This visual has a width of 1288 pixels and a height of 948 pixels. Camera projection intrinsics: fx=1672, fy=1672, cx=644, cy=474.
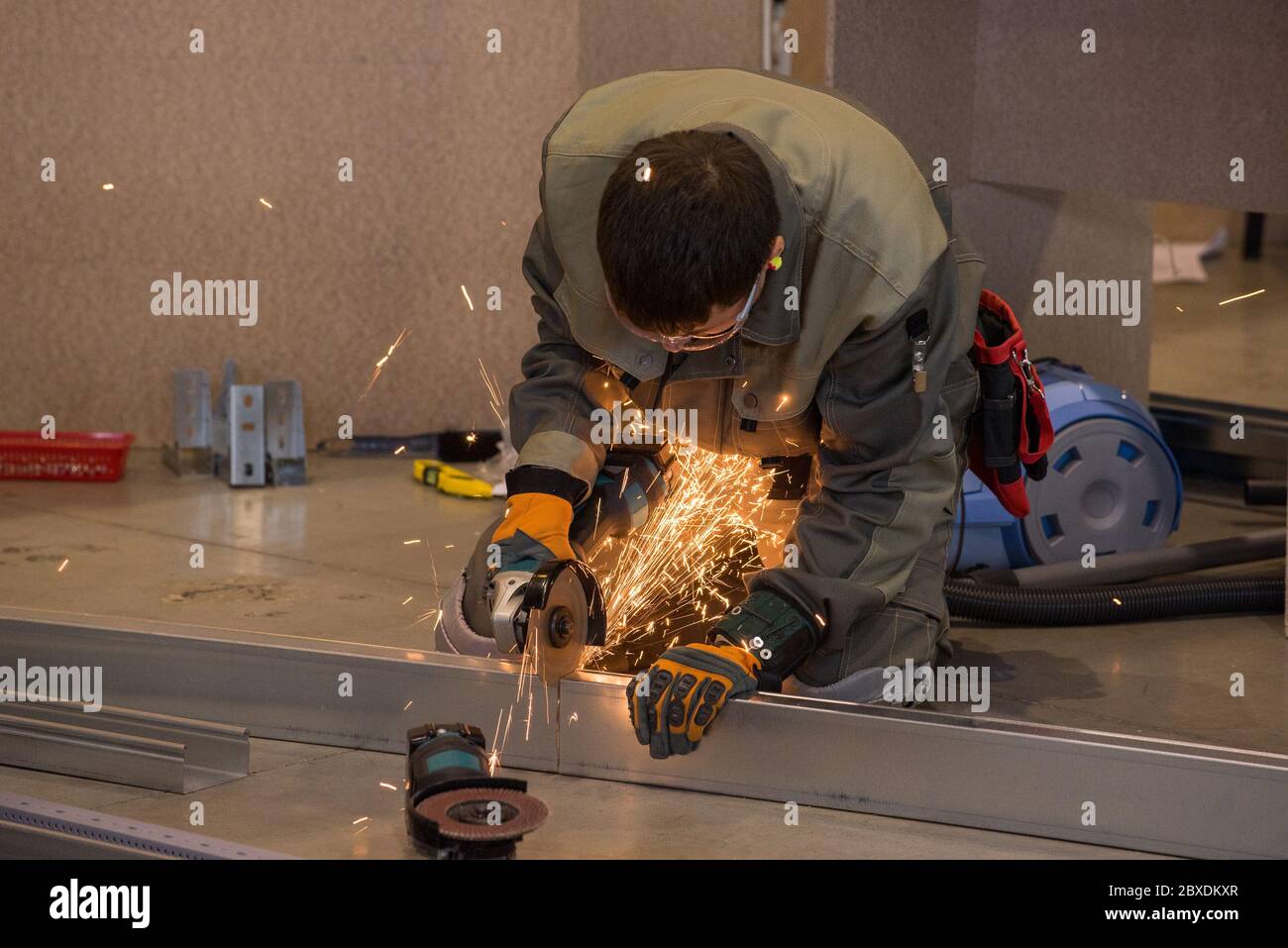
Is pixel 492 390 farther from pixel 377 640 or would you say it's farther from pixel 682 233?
pixel 682 233

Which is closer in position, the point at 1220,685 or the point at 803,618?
the point at 803,618

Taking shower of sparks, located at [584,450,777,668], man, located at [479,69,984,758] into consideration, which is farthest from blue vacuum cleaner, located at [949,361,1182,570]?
man, located at [479,69,984,758]

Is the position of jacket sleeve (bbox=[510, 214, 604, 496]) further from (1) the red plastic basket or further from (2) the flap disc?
(1) the red plastic basket

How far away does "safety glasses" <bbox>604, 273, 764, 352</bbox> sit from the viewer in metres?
2.55

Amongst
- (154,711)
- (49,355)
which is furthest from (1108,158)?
(49,355)

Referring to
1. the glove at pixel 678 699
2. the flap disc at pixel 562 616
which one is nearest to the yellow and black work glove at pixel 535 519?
the flap disc at pixel 562 616

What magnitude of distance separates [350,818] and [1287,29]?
3.07m

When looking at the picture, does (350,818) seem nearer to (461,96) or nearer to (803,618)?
(803,618)

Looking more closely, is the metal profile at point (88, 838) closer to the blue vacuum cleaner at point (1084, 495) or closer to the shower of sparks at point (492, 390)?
the blue vacuum cleaner at point (1084, 495)

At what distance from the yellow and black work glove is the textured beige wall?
95.7 inches

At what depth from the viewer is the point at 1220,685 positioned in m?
3.37

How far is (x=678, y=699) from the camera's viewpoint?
2.60 meters

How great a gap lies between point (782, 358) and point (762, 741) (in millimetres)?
654
